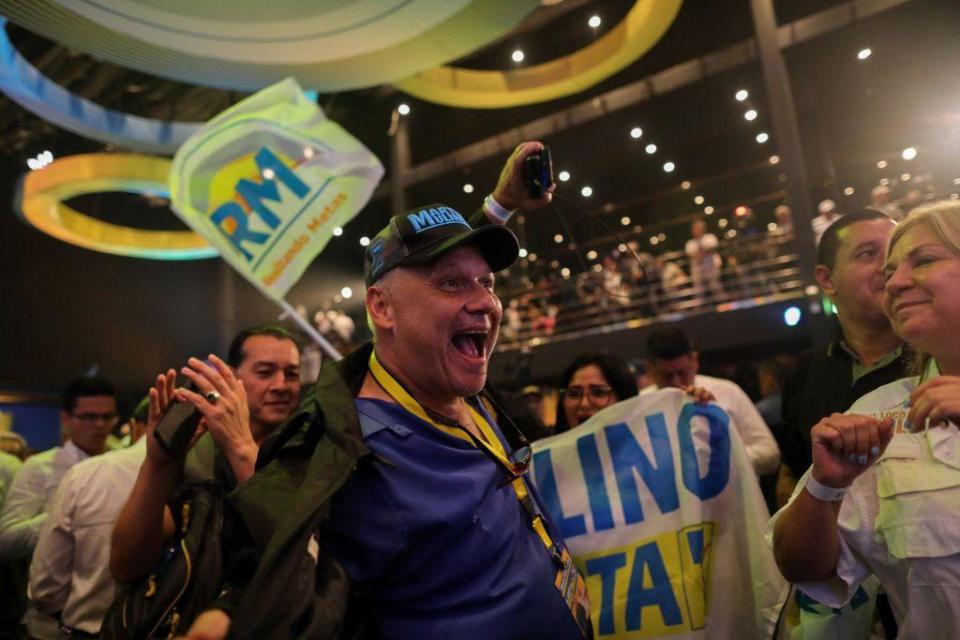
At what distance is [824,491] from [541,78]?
1029 centimetres

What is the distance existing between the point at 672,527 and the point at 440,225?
4.83 feet

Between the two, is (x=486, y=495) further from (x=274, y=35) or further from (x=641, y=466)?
(x=274, y=35)

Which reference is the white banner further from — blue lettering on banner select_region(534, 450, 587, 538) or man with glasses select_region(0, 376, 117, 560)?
man with glasses select_region(0, 376, 117, 560)

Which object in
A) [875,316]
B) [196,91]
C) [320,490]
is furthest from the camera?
[196,91]

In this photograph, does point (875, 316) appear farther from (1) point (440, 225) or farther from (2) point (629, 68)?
(2) point (629, 68)

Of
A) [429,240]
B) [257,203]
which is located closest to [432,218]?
[429,240]

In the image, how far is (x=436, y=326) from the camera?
1627mm

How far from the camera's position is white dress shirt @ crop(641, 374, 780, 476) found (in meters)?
3.29

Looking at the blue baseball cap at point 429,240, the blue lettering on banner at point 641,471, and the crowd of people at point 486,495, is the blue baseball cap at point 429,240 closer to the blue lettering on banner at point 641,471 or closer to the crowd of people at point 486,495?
the crowd of people at point 486,495

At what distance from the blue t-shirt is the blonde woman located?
635 mm

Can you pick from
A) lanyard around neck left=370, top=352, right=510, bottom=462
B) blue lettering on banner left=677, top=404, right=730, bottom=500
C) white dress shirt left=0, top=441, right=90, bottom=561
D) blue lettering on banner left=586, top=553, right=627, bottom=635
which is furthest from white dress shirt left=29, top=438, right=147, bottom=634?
blue lettering on banner left=677, top=404, right=730, bottom=500

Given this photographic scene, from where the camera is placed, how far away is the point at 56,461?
3.66 m

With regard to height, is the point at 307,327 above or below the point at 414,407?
above

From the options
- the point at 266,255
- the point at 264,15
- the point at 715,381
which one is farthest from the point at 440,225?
the point at 264,15
